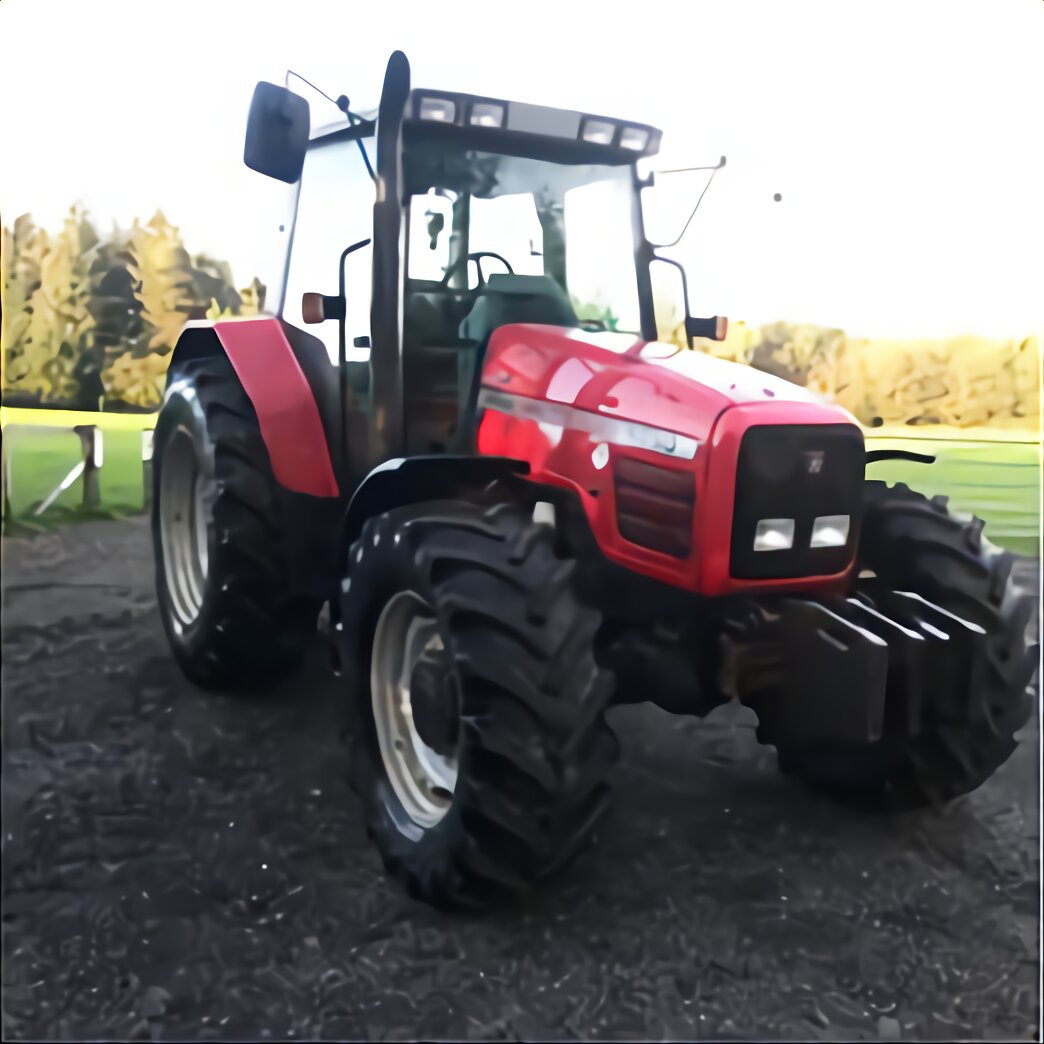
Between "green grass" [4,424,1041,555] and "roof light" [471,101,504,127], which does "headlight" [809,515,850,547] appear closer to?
"green grass" [4,424,1041,555]

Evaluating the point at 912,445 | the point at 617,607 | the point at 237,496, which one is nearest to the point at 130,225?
the point at 237,496

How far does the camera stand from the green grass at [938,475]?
188cm

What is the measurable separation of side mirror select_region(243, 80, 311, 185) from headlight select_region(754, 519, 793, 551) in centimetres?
108

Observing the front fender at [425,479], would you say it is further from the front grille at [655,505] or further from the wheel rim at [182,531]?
the wheel rim at [182,531]

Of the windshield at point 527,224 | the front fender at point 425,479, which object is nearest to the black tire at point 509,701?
the front fender at point 425,479

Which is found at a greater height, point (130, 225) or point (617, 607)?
point (130, 225)

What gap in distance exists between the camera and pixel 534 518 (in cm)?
172

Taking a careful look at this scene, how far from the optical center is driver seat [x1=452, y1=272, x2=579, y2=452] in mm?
1975

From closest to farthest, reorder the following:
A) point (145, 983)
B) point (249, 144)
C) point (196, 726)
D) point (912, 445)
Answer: point (145, 983), point (249, 144), point (912, 445), point (196, 726)

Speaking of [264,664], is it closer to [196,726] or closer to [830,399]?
[196,726]

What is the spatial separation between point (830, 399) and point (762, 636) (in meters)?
0.47

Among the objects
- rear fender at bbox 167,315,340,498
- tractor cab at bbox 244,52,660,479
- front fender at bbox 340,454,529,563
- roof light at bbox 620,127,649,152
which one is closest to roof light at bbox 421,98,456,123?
tractor cab at bbox 244,52,660,479

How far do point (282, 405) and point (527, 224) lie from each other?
66 cm

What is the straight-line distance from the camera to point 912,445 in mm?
1970
